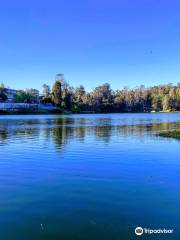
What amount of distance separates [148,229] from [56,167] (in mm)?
11607

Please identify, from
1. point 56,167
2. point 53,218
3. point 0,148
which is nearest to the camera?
point 53,218

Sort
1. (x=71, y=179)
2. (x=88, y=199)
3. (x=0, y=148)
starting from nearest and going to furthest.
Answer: (x=88, y=199), (x=71, y=179), (x=0, y=148)

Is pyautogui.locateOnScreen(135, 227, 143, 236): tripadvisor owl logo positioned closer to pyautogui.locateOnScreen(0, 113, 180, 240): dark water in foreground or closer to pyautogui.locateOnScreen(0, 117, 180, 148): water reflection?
pyautogui.locateOnScreen(0, 113, 180, 240): dark water in foreground

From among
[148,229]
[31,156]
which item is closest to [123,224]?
[148,229]

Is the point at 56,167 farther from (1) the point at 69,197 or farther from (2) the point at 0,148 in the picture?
(2) the point at 0,148

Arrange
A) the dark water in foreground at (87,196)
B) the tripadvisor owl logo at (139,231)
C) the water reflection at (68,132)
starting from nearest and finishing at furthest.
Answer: the tripadvisor owl logo at (139,231) → the dark water in foreground at (87,196) → the water reflection at (68,132)

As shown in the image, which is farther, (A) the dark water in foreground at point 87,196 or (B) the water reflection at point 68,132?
(B) the water reflection at point 68,132

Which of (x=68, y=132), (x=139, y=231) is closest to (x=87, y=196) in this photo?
(x=139, y=231)

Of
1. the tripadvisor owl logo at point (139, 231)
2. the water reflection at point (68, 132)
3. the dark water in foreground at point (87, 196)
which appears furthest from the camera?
the water reflection at point (68, 132)

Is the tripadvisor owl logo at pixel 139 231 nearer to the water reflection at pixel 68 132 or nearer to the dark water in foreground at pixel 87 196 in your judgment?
the dark water in foreground at pixel 87 196

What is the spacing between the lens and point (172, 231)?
35.5 ft

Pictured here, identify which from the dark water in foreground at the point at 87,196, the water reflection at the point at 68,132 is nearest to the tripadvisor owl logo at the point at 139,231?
the dark water in foreground at the point at 87,196

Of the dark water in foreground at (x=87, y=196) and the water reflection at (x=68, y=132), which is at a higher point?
the dark water in foreground at (x=87, y=196)

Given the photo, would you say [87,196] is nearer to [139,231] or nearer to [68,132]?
[139,231]
